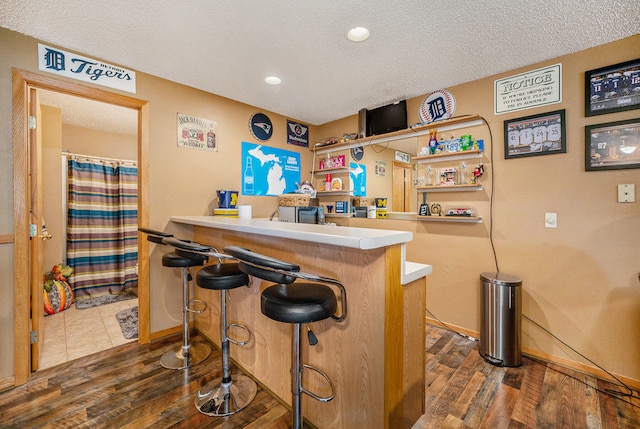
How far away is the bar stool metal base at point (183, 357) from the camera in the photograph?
2.13m

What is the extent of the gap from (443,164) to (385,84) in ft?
3.31

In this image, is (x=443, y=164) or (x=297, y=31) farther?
(x=443, y=164)

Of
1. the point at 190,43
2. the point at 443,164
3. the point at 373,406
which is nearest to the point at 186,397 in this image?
the point at 373,406

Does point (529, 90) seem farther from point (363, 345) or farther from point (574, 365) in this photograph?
point (363, 345)

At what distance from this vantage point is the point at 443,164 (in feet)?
9.22

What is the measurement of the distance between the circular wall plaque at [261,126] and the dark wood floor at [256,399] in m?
2.47

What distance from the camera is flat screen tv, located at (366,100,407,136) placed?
9.95 feet

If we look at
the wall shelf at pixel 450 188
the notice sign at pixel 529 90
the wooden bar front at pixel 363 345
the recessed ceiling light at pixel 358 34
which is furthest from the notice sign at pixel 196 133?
the notice sign at pixel 529 90

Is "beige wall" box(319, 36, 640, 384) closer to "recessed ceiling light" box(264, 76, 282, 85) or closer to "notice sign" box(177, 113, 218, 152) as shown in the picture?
"recessed ceiling light" box(264, 76, 282, 85)

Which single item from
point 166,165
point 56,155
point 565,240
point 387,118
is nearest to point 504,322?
point 565,240

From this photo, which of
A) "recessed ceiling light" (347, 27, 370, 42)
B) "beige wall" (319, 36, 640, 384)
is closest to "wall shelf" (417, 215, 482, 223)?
"beige wall" (319, 36, 640, 384)

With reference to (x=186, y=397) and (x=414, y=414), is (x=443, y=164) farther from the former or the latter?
(x=186, y=397)

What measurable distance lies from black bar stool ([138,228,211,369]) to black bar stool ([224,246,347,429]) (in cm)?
104

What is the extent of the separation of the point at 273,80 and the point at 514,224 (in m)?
2.59
